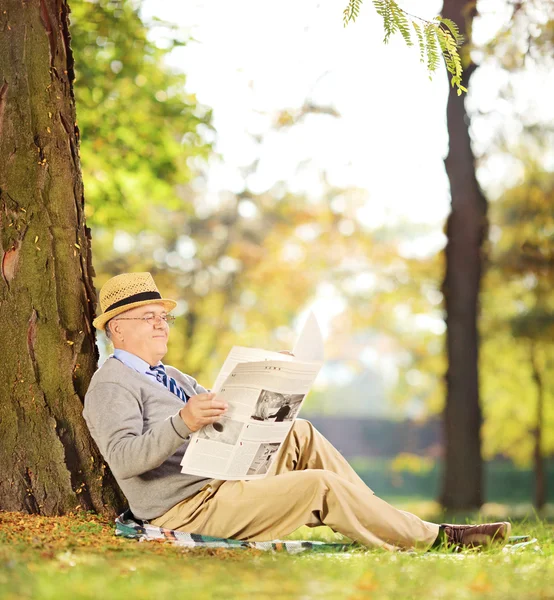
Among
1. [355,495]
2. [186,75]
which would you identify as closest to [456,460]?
[186,75]

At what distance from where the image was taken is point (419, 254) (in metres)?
18.4

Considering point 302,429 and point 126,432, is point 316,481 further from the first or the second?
point 126,432

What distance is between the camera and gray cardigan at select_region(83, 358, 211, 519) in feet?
11.6

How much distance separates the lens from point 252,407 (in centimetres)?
347

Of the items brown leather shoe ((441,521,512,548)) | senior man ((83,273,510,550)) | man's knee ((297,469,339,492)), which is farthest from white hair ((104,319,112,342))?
brown leather shoe ((441,521,512,548))

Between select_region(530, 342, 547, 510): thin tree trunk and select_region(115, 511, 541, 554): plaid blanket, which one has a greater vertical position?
select_region(115, 511, 541, 554): plaid blanket

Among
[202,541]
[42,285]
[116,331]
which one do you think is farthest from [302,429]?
[42,285]

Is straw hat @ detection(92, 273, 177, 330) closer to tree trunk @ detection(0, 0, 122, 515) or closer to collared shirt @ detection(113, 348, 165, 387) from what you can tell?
collared shirt @ detection(113, 348, 165, 387)

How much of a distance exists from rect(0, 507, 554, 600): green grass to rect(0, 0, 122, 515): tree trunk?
346mm

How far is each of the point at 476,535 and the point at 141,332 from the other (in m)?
1.85

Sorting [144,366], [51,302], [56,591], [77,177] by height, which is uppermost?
[77,177]

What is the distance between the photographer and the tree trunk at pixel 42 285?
420cm

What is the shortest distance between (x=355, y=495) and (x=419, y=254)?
15.1 meters

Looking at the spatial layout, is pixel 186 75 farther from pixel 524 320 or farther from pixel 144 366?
pixel 524 320
